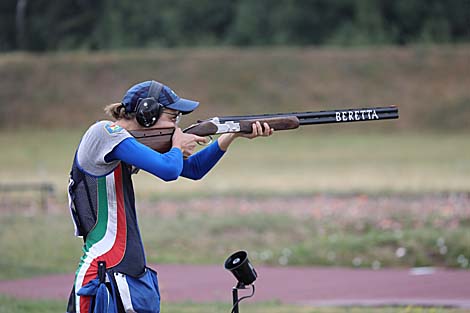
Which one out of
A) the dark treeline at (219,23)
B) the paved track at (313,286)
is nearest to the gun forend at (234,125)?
the paved track at (313,286)

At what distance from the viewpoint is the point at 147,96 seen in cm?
577

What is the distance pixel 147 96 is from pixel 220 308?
19.0ft

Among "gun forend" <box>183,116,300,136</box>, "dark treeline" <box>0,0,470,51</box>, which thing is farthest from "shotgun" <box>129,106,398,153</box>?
"dark treeline" <box>0,0,470,51</box>

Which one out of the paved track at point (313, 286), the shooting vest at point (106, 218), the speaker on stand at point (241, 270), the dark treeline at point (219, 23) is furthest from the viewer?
the dark treeline at point (219, 23)

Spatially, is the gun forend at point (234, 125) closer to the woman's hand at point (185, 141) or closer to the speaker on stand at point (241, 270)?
the woman's hand at point (185, 141)

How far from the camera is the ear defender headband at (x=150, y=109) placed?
5.75m

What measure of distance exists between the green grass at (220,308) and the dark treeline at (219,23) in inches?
2140

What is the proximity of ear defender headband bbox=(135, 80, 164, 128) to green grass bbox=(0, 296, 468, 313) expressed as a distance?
16.8 ft

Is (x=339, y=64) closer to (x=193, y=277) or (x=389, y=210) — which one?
(x=389, y=210)

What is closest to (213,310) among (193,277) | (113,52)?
(193,277)

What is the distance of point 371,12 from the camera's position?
65062 mm

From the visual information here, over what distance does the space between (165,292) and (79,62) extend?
48.0 metres

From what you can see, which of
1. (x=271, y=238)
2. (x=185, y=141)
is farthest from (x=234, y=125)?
(x=271, y=238)

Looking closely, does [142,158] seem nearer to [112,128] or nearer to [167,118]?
[112,128]
